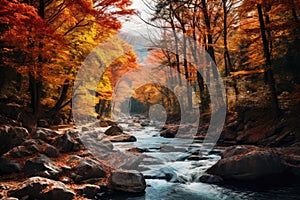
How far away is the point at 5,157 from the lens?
8109 mm

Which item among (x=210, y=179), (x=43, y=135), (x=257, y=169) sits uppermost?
(x=43, y=135)

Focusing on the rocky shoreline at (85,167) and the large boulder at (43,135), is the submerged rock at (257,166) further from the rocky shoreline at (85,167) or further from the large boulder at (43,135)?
the large boulder at (43,135)

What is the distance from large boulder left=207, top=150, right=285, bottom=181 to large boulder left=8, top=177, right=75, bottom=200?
17.1 feet

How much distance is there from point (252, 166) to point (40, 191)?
6.60 metres

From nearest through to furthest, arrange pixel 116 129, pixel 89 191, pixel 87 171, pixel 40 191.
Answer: pixel 40 191 → pixel 89 191 → pixel 87 171 → pixel 116 129

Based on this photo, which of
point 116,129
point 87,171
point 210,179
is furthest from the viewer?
point 116,129

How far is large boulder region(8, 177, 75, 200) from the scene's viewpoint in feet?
20.5

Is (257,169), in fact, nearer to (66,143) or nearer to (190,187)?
(190,187)

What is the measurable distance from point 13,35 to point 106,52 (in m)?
11.1

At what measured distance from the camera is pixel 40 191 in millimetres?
6332

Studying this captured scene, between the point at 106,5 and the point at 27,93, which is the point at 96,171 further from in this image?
the point at 27,93

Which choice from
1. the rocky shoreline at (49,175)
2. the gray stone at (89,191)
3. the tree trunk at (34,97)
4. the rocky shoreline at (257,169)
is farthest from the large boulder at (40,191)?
the tree trunk at (34,97)

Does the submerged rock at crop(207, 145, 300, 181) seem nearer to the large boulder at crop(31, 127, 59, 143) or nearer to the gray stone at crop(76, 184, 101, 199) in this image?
the gray stone at crop(76, 184, 101, 199)

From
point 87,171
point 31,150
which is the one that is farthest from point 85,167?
point 31,150
